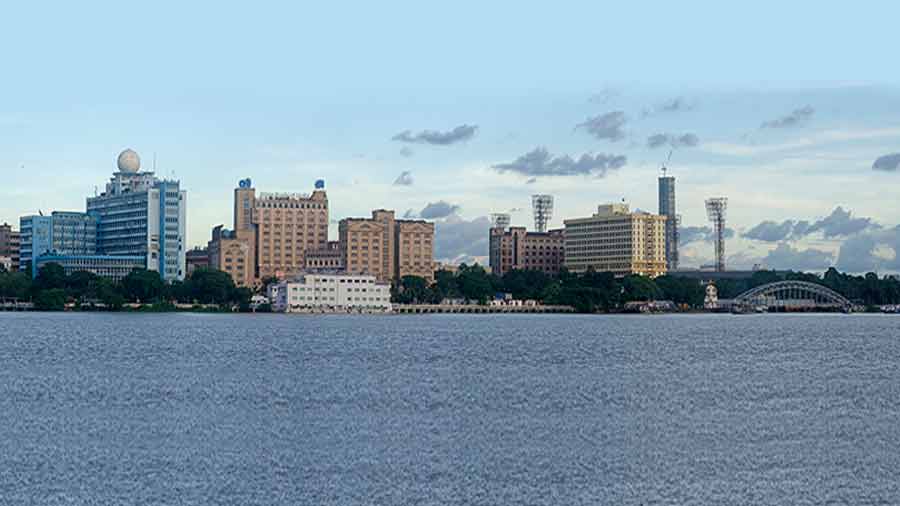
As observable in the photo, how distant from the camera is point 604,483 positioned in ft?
132

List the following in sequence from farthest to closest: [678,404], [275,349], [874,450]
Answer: [275,349] → [678,404] → [874,450]

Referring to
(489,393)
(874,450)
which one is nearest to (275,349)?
(489,393)

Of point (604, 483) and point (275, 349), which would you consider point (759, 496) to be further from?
point (275, 349)

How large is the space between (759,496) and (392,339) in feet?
294

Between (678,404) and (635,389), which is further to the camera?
(635,389)

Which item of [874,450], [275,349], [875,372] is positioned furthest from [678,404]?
[275,349]

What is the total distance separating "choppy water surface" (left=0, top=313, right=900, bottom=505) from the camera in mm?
39406

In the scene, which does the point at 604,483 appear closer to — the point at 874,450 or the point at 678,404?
the point at 874,450

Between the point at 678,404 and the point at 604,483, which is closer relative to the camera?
the point at 604,483

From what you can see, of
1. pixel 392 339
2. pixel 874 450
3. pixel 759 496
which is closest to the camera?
pixel 759 496

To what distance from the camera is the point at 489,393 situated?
6600 centimetres

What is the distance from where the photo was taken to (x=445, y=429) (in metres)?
51.5

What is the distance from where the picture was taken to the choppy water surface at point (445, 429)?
3941 centimetres

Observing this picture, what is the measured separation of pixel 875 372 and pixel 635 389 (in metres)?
22.6
